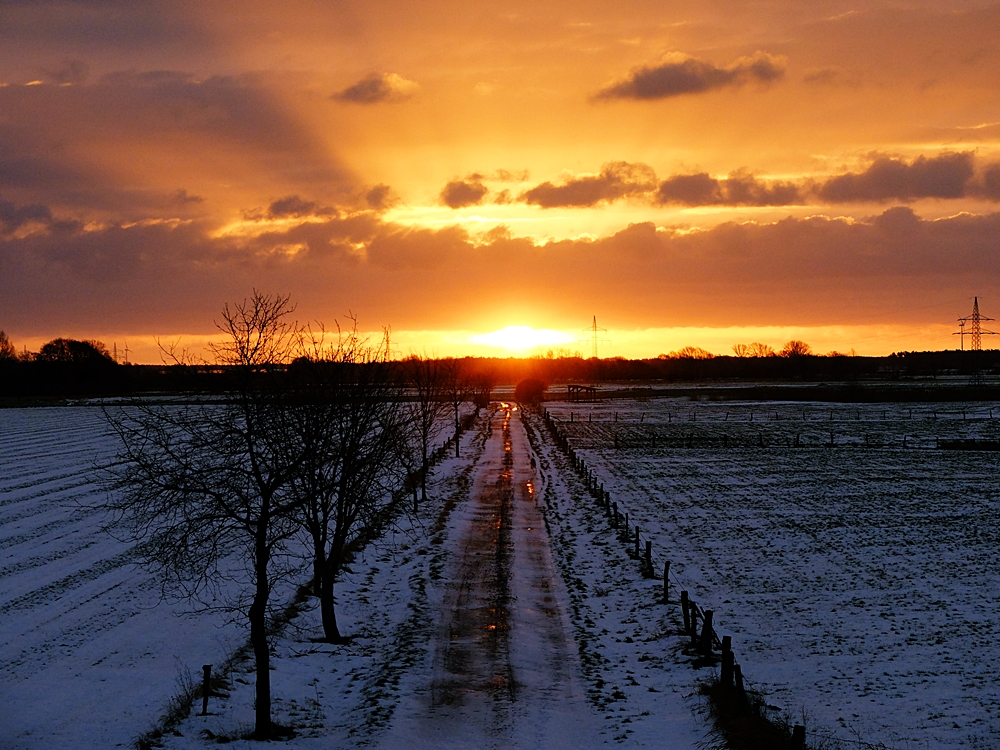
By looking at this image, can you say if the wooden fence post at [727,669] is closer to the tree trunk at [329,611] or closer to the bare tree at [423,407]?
the tree trunk at [329,611]

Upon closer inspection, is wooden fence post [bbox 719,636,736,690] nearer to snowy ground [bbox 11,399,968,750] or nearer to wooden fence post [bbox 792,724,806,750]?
snowy ground [bbox 11,399,968,750]

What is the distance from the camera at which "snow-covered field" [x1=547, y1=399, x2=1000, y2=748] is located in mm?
16450

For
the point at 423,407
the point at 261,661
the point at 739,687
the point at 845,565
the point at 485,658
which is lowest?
the point at 845,565

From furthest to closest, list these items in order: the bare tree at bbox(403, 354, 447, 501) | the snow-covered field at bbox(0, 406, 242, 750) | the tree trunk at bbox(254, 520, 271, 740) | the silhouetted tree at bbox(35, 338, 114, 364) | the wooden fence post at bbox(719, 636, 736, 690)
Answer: the silhouetted tree at bbox(35, 338, 114, 364) < the bare tree at bbox(403, 354, 447, 501) < the wooden fence post at bbox(719, 636, 736, 690) < the snow-covered field at bbox(0, 406, 242, 750) < the tree trunk at bbox(254, 520, 271, 740)

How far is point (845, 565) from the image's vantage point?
2700 centimetres

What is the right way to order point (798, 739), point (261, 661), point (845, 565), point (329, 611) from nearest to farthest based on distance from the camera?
point (798, 739)
point (261, 661)
point (329, 611)
point (845, 565)

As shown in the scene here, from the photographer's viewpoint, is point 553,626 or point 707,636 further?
point 553,626

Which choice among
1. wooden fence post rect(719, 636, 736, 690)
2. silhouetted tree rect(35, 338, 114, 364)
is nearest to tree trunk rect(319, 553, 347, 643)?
wooden fence post rect(719, 636, 736, 690)

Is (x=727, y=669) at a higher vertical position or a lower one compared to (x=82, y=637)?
higher

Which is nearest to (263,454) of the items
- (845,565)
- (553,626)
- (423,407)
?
(553,626)

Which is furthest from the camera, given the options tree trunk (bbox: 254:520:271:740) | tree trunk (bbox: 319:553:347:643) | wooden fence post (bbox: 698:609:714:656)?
tree trunk (bbox: 319:553:347:643)

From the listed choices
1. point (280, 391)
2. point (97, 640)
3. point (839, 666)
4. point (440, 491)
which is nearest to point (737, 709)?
point (839, 666)

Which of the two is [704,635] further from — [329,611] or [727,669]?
[329,611]

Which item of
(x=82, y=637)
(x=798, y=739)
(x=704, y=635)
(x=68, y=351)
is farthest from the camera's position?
(x=68, y=351)
